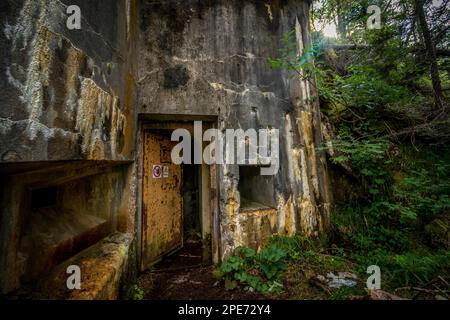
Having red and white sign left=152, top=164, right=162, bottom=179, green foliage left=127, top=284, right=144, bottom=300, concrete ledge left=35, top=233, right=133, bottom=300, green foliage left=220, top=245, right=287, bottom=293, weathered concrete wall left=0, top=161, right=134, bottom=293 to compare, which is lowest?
green foliage left=127, top=284, right=144, bottom=300

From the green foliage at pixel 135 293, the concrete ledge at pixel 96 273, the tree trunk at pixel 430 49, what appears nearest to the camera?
the concrete ledge at pixel 96 273

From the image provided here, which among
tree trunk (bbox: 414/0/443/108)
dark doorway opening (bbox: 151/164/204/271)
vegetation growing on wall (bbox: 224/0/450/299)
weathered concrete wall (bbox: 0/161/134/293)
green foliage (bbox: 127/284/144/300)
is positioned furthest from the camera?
tree trunk (bbox: 414/0/443/108)

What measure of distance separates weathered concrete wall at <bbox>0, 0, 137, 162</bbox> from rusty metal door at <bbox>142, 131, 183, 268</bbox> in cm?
95

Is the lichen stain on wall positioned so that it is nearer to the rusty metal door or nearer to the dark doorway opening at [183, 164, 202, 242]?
the rusty metal door

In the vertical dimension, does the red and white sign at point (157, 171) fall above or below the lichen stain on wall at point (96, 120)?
below

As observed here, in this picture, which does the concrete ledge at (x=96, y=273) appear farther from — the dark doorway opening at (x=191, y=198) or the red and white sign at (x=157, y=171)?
the dark doorway opening at (x=191, y=198)

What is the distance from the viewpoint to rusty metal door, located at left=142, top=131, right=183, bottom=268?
3266 millimetres

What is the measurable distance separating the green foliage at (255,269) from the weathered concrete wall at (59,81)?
2009 millimetres

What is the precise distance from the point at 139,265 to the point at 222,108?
260 cm

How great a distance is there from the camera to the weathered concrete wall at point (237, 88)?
3.16 m

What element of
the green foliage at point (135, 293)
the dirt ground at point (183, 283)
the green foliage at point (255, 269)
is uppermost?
the green foliage at point (255, 269)

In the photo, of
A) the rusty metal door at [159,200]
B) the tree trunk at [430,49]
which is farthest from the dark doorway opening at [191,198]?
the tree trunk at [430,49]

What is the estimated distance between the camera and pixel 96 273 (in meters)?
1.98

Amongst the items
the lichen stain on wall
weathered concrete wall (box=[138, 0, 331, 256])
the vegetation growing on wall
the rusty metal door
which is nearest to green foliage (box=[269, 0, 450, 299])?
the vegetation growing on wall
